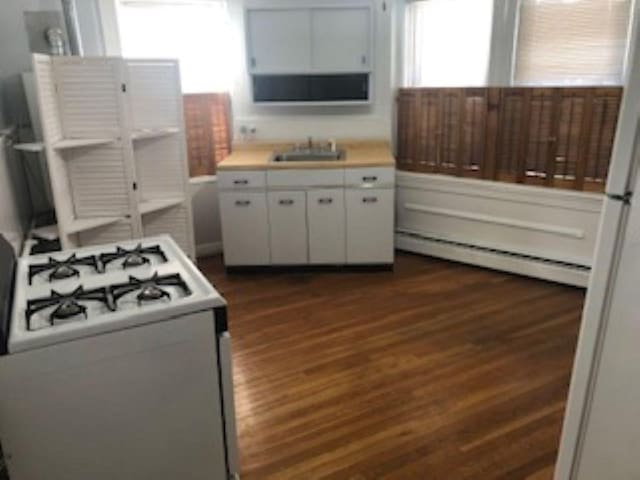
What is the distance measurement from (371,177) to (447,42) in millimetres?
1234

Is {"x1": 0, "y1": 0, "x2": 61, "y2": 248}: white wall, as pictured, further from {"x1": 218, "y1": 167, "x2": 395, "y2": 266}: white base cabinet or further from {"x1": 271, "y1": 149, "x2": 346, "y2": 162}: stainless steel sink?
{"x1": 271, "y1": 149, "x2": 346, "y2": 162}: stainless steel sink

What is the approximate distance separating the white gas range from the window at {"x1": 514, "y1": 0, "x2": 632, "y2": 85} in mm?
2913

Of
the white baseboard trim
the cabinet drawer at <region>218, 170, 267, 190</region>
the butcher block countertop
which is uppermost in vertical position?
the butcher block countertop

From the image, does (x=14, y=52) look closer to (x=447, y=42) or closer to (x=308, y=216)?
(x=308, y=216)

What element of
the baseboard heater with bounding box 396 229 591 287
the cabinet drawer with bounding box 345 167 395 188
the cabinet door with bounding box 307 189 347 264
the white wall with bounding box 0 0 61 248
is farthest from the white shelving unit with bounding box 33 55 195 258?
the baseboard heater with bounding box 396 229 591 287

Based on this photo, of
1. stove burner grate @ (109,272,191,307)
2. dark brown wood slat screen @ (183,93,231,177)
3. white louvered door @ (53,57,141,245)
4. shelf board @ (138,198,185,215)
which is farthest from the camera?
dark brown wood slat screen @ (183,93,231,177)

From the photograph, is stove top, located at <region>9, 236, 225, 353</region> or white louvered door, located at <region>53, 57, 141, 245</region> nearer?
stove top, located at <region>9, 236, 225, 353</region>

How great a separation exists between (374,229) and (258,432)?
6.22ft

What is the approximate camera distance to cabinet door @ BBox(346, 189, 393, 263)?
3.63 meters

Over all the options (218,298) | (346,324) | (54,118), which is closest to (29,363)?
(218,298)

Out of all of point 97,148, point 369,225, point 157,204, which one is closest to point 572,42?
point 369,225

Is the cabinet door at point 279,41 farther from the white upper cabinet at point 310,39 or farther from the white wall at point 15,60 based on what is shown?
the white wall at point 15,60

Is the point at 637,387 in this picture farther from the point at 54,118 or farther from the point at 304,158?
the point at 304,158

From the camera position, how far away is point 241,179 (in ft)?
11.9
